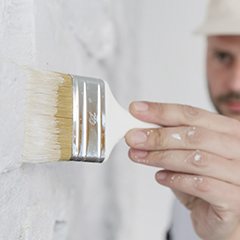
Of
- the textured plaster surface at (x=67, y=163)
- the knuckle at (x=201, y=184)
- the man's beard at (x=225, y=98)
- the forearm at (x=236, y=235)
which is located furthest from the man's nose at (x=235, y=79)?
the knuckle at (x=201, y=184)

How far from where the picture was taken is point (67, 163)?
2.84ft

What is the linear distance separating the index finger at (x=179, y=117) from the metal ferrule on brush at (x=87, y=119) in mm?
59

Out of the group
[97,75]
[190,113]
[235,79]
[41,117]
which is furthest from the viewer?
[235,79]

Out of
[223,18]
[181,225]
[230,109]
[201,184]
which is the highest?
[223,18]

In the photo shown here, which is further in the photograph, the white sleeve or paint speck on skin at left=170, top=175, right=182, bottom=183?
the white sleeve

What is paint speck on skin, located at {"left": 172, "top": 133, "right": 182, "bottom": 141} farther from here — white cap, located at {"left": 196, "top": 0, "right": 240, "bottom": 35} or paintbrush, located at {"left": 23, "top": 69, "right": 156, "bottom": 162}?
white cap, located at {"left": 196, "top": 0, "right": 240, "bottom": 35}

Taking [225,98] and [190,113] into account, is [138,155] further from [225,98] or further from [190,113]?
[225,98]

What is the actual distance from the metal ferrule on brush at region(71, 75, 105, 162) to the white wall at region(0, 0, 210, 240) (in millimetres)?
64

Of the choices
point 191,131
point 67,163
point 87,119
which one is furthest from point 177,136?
point 67,163

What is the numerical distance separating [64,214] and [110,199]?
0.59 meters

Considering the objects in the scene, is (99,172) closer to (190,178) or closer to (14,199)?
(190,178)

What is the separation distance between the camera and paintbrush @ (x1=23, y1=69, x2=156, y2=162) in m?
0.60

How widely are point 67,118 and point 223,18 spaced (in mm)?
762

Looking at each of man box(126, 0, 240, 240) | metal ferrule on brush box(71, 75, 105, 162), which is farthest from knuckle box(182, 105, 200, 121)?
metal ferrule on brush box(71, 75, 105, 162)
